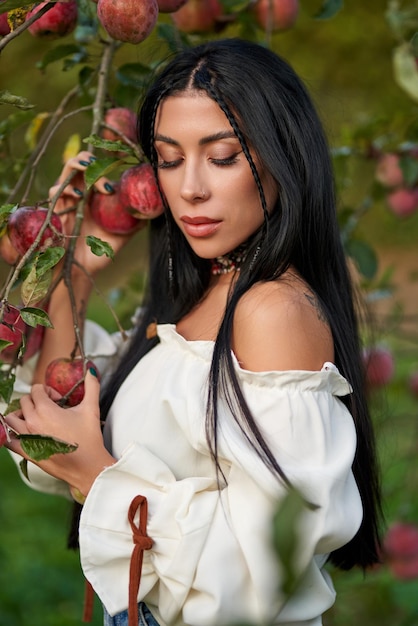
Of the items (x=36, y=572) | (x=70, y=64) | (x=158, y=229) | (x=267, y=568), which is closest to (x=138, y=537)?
(x=267, y=568)

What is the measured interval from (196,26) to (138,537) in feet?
3.07

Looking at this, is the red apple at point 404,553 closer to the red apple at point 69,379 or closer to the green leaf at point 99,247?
the red apple at point 69,379

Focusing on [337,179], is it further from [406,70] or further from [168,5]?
[168,5]

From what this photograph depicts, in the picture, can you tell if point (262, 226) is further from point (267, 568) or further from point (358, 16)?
point (358, 16)

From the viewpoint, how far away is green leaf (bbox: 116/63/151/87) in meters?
1.50

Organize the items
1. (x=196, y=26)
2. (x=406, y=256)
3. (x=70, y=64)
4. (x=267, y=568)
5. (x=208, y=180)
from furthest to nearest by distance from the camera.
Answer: (x=406, y=256) → (x=196, y=26) → (x=70, y=64) → (x=208, y=180) → (x=267, y=568)

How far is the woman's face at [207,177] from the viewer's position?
1185 millimetres

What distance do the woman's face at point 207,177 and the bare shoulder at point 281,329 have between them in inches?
3.5

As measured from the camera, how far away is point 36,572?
262 cm

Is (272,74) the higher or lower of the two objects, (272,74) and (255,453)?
the higher

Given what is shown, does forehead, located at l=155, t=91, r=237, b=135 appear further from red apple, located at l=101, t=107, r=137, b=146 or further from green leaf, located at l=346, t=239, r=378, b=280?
green leaf, located at l=346, t=239, r=378, b=280

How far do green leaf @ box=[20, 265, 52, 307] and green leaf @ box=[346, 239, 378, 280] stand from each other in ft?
2.96

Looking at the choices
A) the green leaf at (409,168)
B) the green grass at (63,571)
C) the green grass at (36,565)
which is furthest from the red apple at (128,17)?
the green grass at (36,565)

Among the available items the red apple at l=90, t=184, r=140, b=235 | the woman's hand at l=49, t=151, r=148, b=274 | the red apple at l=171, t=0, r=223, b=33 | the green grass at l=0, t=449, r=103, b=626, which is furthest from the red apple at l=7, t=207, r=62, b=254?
the green grass at l=0, t=449, r=103, b=626
